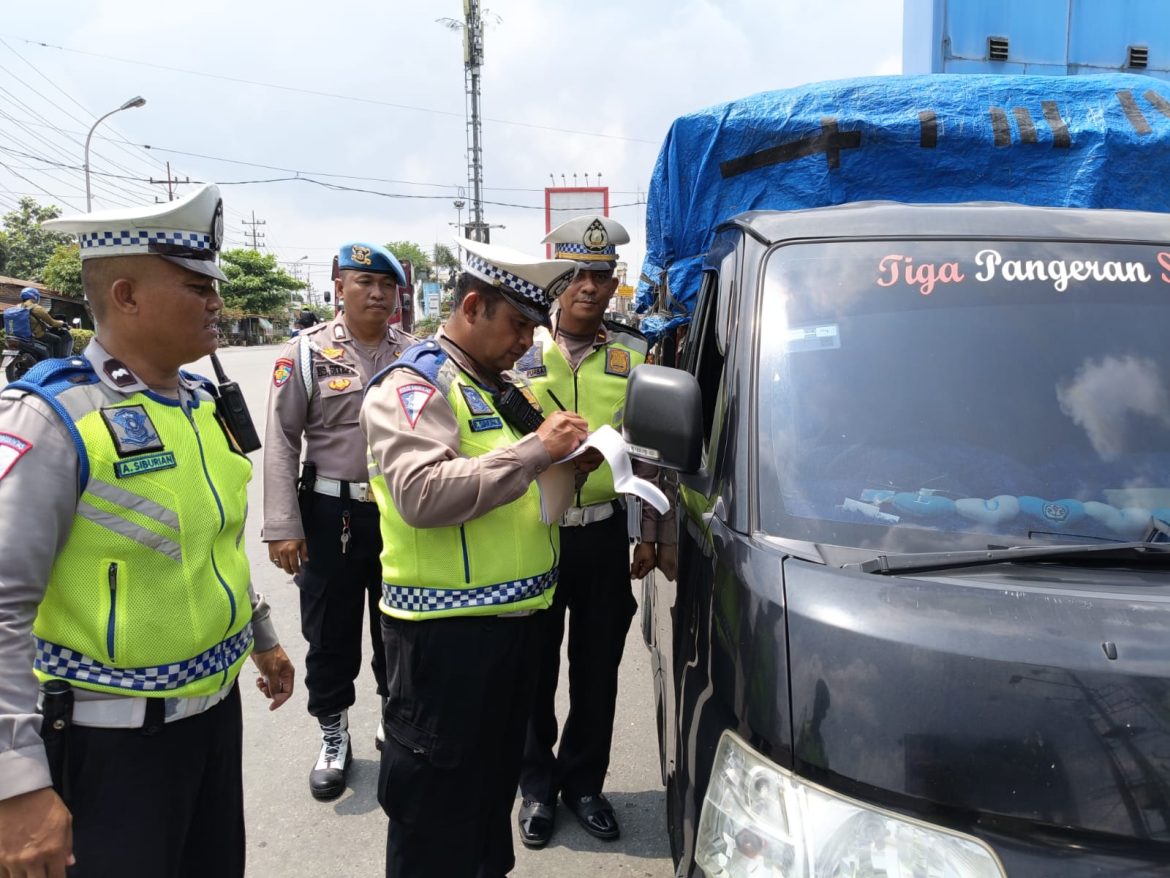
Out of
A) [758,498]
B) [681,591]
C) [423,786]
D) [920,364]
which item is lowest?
[423,786]

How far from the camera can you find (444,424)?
78.4 inches

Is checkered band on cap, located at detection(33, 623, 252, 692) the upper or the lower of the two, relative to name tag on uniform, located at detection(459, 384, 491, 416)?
lower

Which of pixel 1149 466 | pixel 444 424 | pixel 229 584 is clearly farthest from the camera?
pixel 444 424

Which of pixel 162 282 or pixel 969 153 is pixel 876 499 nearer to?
pixel 162 282

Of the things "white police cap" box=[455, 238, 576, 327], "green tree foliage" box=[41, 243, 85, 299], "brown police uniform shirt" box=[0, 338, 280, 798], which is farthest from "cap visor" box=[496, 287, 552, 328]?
"green tree foliage" box=[41, 243, 85, 299]

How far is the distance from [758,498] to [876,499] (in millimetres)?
231

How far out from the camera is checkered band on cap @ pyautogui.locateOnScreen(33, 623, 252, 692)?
5.01 ft

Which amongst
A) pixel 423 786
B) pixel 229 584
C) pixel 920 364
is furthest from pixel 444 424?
pixel 920 364

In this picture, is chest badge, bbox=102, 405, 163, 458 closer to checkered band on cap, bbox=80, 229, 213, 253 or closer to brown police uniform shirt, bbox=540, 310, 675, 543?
checkered band on cap, bbox=80, 229, 213, 253

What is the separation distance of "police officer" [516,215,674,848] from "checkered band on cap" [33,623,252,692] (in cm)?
141

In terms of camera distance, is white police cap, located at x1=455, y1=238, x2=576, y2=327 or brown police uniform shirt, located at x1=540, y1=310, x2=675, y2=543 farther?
brown police uniform shirt, located at x1=540, y1=310, x2=675, y2=543

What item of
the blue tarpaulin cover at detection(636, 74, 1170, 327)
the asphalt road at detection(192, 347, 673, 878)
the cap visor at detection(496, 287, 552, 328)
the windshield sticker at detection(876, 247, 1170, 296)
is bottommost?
the asphalt road at detection(192, 347, 673, 878)

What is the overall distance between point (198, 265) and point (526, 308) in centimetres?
77

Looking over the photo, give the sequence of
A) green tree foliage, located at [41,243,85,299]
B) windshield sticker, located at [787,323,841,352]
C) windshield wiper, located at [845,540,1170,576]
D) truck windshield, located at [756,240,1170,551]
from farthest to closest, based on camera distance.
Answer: green tree foliage, located at [41,243,85,299], windshield sticker, located at [787,323,841,352], truck windshield, located at [756,240,1170,551], windshield wiper, located at [845,540,1170,576]
